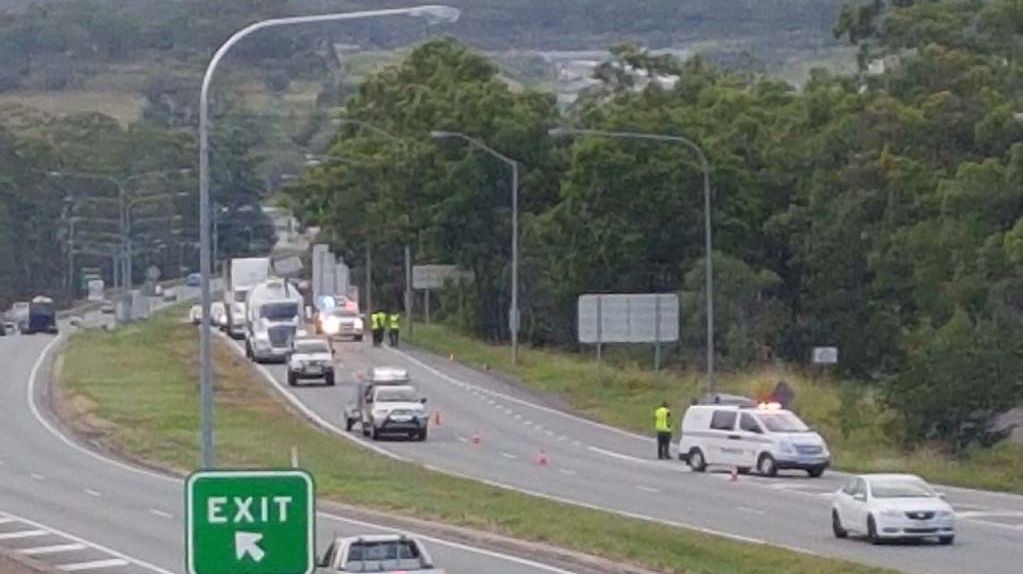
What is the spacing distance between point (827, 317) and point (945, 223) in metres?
13.8

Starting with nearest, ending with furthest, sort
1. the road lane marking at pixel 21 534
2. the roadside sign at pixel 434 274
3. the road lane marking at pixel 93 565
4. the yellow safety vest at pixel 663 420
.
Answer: the road lane marking at pixel 93 565, the road lane marking at pixel 21 534, the yellow safety vest at pixel 663 420, the roadside sign at pixel 434 274

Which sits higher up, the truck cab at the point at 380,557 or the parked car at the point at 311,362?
the truck cab at the point at 380,557

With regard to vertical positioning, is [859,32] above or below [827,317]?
above

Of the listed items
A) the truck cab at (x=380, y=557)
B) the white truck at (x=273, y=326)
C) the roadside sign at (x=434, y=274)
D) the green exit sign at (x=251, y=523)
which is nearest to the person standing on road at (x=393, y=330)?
the roadside sign at (x=434, y=274)

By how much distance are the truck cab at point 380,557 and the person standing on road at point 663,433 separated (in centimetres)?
2743

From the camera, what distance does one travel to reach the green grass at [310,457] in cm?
3450

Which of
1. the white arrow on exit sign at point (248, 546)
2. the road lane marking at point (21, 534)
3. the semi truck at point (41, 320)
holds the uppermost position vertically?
the white arrow on exit sign at point (248, 546)

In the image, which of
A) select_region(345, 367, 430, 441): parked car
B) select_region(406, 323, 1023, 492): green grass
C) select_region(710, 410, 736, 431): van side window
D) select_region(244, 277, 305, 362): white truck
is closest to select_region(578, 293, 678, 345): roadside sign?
select_region(406, 323, 1023, 492): green grass

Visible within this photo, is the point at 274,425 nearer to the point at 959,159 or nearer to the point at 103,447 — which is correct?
the point at 103,447

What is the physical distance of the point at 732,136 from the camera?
88125 millimetres

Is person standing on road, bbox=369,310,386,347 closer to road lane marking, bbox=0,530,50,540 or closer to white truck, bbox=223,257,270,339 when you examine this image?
white truck, bbox=223,257,270,339

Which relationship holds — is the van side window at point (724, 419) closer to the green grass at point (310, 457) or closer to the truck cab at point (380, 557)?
the green grass at point (310, 457)

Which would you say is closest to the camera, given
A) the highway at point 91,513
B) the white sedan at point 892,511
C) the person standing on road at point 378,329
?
the highway at point 91,513

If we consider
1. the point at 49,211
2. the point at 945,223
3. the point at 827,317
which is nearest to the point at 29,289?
the point at 49,211
